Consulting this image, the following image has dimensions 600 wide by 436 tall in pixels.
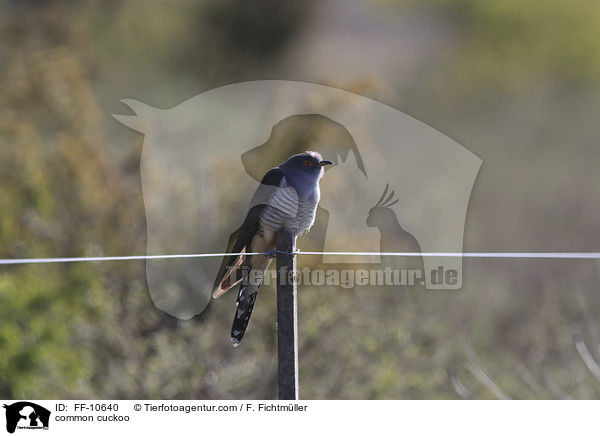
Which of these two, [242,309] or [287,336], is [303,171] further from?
[287,336]

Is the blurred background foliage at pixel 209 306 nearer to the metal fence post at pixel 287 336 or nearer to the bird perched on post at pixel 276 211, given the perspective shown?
the bird perched on post at pixel 276 211

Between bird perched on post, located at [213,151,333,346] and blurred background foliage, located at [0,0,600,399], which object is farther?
blurred background foliage, located at [0,0,600,399]

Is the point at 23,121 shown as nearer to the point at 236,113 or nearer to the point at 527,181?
the point at 236,113

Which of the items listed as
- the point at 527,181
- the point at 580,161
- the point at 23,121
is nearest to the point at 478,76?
the point at 580,161

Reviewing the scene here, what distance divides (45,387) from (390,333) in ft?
5.88

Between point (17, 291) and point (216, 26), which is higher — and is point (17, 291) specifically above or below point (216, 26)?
below

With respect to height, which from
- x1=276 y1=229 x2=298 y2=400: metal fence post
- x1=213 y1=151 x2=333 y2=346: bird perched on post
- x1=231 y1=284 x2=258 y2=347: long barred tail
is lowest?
x1=276 y1=229 x2=298 y2=400: metal fence post

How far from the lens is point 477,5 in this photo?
1591 cm
